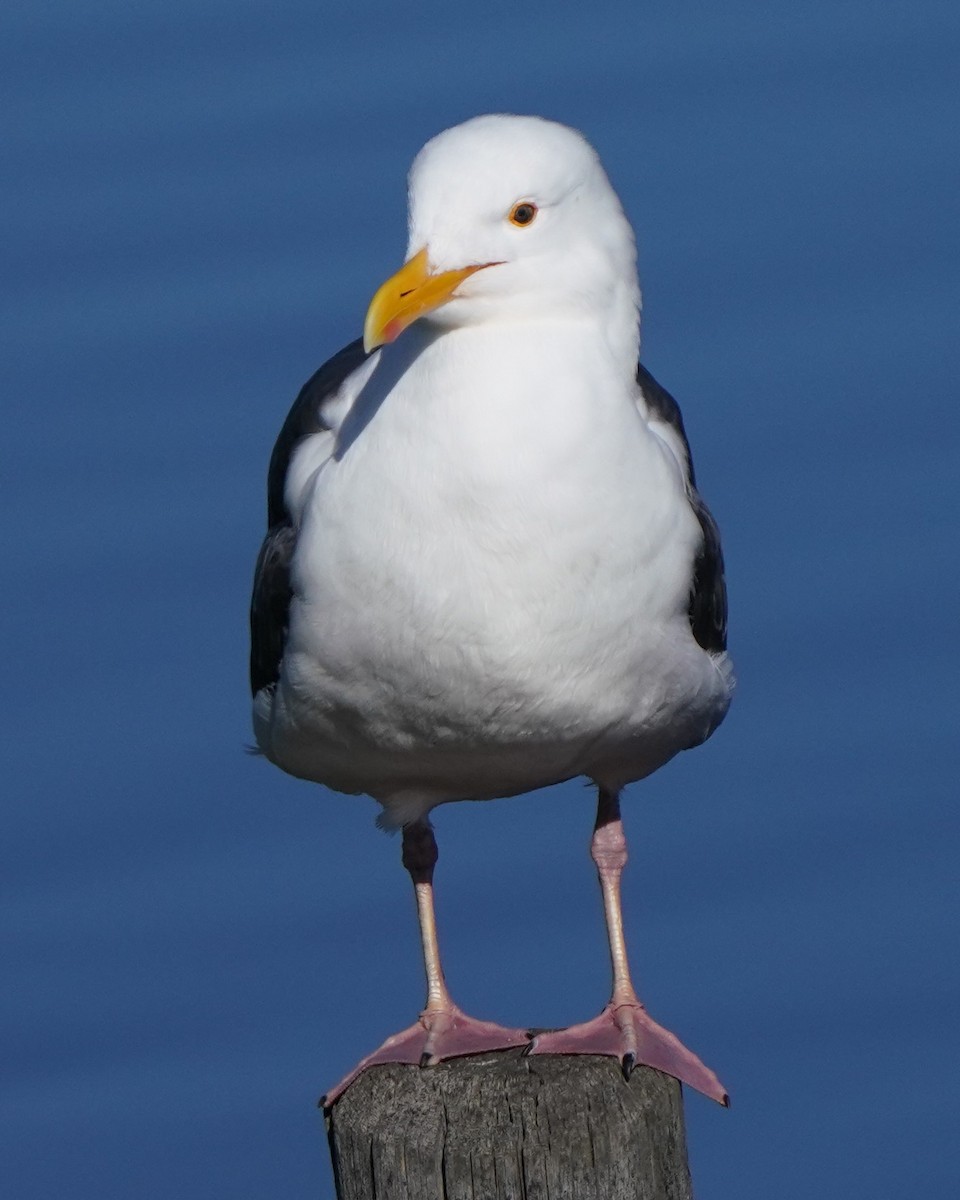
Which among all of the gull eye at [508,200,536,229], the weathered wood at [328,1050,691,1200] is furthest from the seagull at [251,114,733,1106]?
the weathered wood at [328,1050,691,1200]

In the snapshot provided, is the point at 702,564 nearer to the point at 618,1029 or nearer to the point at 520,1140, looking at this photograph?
the point at 618,1029

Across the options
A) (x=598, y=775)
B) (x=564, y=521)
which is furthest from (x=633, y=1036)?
(x=564, y=521)

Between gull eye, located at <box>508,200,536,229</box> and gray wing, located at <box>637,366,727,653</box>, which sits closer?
gull eye, located at <box>508,200,536,229</box>

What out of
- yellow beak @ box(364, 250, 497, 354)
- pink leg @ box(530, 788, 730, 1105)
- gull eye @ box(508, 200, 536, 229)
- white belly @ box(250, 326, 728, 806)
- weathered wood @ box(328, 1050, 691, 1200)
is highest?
gull eye @ box(508, 200, 536, 229)

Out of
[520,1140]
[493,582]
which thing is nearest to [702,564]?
[493,582]

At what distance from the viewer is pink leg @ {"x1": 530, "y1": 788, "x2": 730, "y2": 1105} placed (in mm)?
5406

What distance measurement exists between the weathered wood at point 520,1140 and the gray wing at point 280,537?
3.71 feet

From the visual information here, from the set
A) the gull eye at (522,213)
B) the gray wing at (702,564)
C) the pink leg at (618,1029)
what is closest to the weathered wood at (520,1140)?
the pink leg at (618,1029)

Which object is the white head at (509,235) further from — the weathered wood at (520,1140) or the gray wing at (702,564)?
the weathered wood at (520,1140)

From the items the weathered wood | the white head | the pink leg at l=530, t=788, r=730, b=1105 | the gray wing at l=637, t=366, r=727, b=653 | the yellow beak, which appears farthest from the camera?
the gray wing at l=637, t=366, r=727, b=653

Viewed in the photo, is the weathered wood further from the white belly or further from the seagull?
the white belly

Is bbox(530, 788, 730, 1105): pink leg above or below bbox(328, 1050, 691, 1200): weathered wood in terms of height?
above

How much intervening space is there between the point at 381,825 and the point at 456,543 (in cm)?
102

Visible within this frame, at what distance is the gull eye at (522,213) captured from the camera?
5.26 meters
